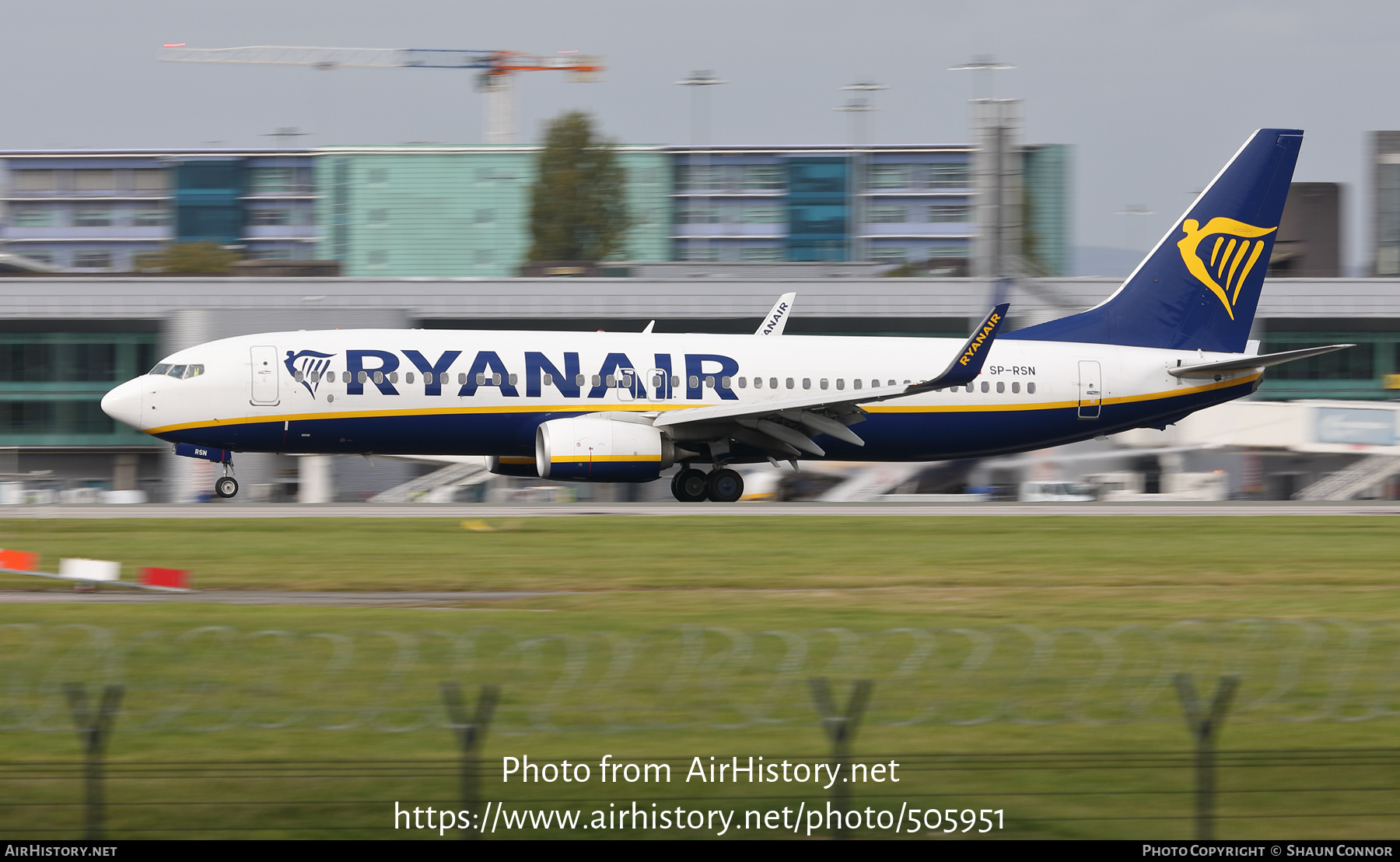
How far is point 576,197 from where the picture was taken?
110 meters

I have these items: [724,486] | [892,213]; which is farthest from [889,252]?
[724,486]

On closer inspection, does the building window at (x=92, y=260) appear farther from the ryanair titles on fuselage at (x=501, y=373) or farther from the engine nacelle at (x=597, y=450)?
the engine nacelle at (x=597, y=450)

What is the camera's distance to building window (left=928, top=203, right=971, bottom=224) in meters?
160

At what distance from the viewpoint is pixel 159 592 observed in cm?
1816

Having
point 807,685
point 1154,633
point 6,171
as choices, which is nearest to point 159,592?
point 807,685

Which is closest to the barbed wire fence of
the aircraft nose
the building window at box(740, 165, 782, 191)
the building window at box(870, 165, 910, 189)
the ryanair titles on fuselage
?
the ryanair titles on fuselage

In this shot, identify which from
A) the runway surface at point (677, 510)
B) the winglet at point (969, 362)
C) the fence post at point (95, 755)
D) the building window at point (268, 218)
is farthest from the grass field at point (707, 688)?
the building window at point (268, 218)

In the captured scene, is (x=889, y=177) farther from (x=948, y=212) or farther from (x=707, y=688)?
(x=707, y=688)

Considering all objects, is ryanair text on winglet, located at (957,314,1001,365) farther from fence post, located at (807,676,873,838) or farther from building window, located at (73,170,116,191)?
building window, located at (73,170,116,191)

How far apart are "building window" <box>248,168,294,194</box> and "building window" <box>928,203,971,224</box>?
70627 mm

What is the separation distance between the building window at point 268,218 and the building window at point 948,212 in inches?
2779

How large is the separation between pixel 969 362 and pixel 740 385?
545cm

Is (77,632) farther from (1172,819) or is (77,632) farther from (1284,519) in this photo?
(1284,519)
